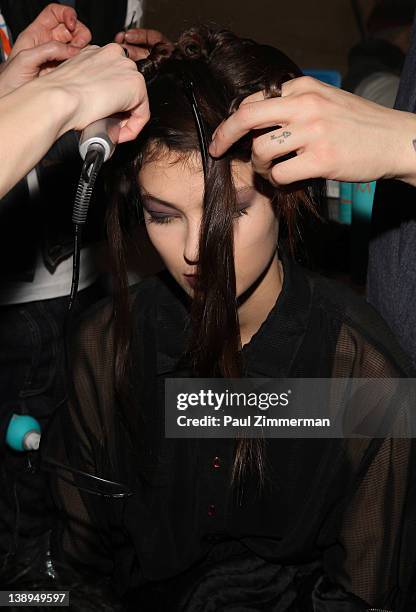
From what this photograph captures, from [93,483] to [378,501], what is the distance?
0.55m

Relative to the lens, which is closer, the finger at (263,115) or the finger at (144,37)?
the finger at (263,115)

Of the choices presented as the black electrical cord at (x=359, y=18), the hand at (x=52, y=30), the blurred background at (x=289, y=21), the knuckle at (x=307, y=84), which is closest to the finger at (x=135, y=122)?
the knuckle at (x=307, y=84)

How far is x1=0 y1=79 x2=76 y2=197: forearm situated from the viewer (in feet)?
2.69

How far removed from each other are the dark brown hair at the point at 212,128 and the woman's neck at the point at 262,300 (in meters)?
0.10

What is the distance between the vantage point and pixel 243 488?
4.47 feet

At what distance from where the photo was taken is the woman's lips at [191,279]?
1242mm

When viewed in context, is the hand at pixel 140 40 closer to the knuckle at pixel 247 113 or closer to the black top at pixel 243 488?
the black top at pixel 243 488

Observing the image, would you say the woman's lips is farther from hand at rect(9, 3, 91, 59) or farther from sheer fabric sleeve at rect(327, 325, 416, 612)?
hand at rect(9, 3, 91, 59)

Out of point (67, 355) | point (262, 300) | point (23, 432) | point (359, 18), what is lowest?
point (23, 432)

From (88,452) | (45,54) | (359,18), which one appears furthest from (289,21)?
(88,452)

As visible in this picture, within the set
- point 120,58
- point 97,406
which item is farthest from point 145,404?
point 120,58

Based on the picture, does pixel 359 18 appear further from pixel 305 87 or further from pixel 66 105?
pixel 66 105

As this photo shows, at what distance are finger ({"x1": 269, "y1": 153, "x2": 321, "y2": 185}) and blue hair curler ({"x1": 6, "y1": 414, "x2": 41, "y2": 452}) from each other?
101 centimetres

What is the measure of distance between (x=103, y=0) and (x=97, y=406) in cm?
90
